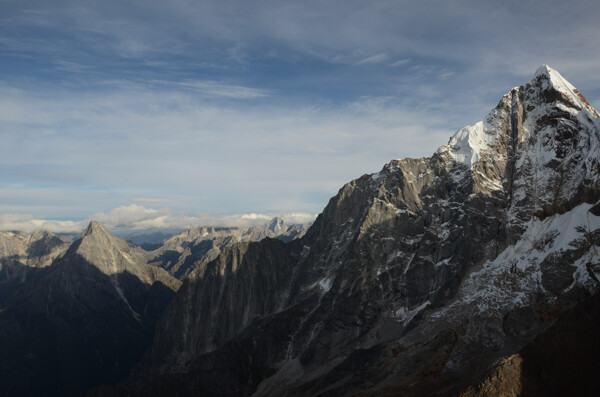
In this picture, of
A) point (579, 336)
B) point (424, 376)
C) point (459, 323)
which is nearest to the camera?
point (579, 336)

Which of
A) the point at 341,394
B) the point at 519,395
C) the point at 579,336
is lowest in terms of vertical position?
the point at 341,394

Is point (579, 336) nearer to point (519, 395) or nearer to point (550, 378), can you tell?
point (550, 378)

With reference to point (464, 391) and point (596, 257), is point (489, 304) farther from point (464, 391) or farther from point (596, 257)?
point (464, 391)

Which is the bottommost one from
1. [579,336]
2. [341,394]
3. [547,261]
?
[341,394]

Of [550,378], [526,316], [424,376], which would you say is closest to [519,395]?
[550,378]

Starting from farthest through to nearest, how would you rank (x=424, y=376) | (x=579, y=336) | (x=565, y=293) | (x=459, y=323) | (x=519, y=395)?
1. (x=459, y=323)
2. (x=565, y=293)
3. (x=424, y=376)
4. (x=579, y=336)
5. (x=519, y=395)

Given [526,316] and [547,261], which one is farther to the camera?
[547,261]

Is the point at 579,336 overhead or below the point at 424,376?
overhead

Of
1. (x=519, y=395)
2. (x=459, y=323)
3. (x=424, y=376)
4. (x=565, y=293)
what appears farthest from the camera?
(x=459, y=323)

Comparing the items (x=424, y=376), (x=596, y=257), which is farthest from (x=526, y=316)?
(x=424, y=376)
